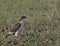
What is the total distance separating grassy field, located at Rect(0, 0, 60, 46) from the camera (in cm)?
1043

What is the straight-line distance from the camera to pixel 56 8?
44.0 ft

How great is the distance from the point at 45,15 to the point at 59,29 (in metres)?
1.77

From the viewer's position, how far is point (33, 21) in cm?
1226

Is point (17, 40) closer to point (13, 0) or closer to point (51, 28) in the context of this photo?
point (51, 28)

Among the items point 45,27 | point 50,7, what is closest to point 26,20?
point 45,27

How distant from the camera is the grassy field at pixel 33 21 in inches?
411

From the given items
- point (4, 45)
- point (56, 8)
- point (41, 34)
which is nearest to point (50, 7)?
point (56, 8)

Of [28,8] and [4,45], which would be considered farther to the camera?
[28,8]

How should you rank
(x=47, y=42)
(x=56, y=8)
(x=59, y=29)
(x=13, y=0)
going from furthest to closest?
(x=13, y=0)
(x=56, y=8)
(x=59, y=29)
(x=47, y=42)

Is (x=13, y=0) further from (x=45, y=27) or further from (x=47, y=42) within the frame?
(x=47, y=42)

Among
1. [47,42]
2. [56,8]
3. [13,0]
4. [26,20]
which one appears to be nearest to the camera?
[47,42]

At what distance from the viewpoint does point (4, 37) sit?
10852 millimetres

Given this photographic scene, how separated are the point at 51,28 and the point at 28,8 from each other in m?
2.58

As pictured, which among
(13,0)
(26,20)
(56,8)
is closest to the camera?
(26,20)
